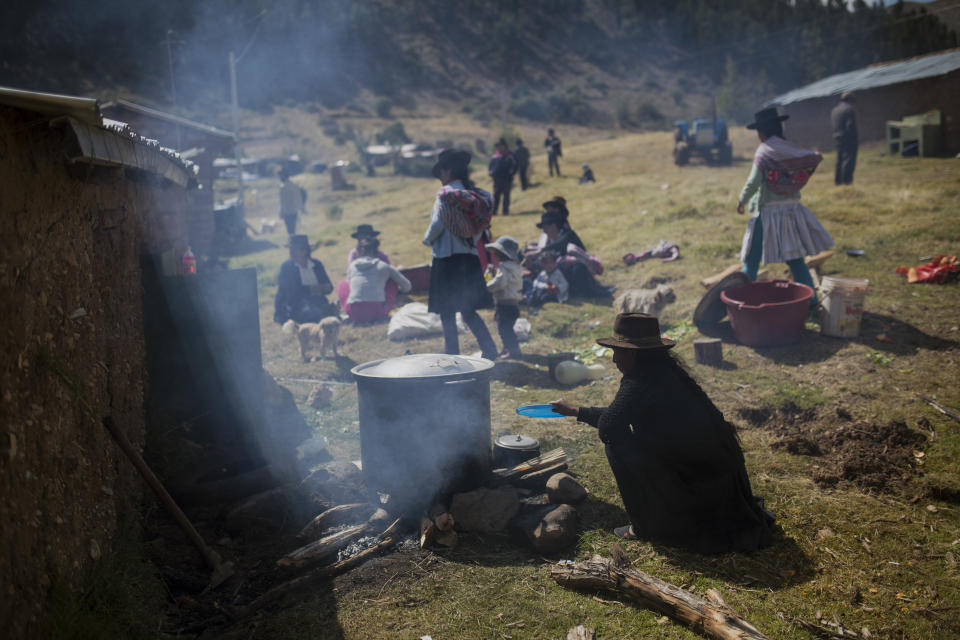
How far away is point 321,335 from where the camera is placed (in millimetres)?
8141

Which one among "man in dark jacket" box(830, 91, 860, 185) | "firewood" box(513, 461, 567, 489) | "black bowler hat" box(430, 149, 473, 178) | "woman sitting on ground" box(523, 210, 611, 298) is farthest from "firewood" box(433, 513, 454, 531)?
"man in dark jacket" box(830, 91, 860, 185)

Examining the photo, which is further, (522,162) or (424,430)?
(522,162)

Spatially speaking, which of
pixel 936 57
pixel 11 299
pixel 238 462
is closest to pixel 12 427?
pixel 11 299

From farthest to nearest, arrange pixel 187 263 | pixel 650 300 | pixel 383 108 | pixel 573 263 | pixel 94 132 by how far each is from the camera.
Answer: pixel 383 108 < pixel 573 263 < pixel 650 300 < pixel 187 263 < pixel 94 132

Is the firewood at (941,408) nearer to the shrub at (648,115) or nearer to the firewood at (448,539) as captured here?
the firewood at (448,539)

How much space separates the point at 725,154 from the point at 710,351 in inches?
724

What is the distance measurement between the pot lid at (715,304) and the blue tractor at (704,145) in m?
16.2

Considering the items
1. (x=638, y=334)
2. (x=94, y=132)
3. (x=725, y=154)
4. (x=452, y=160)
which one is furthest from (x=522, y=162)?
(x=94, y=132)

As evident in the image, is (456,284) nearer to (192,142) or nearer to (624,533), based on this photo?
(624,533)

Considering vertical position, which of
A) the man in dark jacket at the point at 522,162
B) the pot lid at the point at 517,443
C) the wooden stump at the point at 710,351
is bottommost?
the pot lid at the point at 517,443

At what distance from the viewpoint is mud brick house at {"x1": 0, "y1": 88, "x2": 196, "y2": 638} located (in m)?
2.40

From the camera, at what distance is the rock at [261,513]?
4.20 metres

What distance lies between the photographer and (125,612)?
290 centimetres

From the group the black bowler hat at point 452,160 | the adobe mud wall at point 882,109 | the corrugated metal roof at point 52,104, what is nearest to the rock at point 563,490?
the corrugated metal roof at point 52,104
